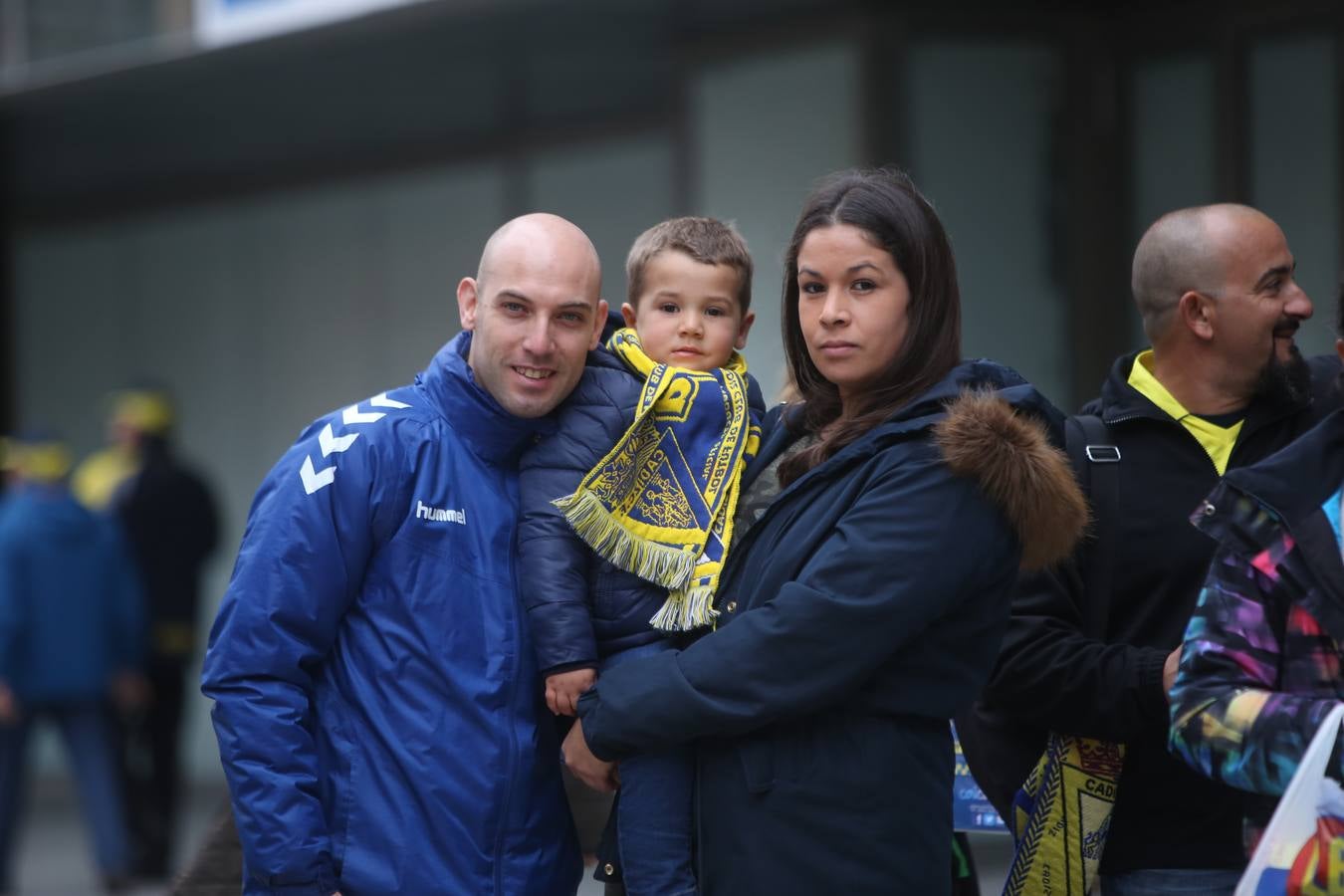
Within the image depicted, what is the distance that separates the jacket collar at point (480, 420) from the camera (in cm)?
299

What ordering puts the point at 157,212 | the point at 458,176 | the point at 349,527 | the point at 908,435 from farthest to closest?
the point at 157,212 → the point at 458,176 → the point at 349,527 → the point at 908,435

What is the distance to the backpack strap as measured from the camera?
121 inches

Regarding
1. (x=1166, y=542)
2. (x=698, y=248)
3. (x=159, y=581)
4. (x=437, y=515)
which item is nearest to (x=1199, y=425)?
(x=1166, y=542)

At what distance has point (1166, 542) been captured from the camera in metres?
3.08

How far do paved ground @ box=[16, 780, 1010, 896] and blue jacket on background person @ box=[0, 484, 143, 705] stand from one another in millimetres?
1060

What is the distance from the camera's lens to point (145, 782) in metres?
9.12

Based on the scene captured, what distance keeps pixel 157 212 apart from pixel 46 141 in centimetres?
133

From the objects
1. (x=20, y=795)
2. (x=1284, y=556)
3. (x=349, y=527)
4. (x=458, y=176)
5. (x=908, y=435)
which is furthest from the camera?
(x=458, y=176)

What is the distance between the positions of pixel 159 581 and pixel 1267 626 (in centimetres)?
780

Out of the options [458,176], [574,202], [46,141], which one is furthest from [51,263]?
[574,202]

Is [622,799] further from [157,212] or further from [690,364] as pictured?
[157,212]

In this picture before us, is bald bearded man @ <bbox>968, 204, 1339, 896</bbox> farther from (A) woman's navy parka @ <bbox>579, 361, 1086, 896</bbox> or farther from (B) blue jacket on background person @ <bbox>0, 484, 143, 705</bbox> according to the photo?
(B) blue jacket on background person @ <bbox>0, 484, 143, 705</bbox>

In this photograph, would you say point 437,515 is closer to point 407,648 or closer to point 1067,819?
point 407,648

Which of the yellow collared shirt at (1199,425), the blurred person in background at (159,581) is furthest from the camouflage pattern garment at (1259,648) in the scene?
the blurred person in background at (159,581)
